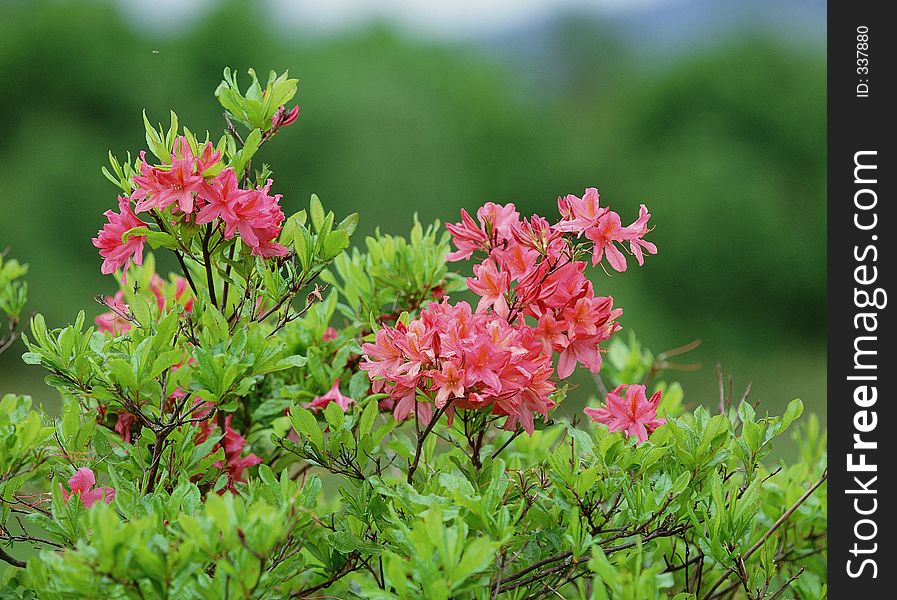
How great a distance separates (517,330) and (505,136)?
326 inches

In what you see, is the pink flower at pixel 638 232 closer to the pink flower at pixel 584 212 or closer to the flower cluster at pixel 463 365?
the pink flower at pixel 584 212

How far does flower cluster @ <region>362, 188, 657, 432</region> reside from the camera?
91 cm

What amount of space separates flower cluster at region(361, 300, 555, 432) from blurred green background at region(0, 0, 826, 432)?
5.94 metres

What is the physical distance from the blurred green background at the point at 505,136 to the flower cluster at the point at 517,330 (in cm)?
590

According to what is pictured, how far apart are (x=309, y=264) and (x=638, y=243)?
35cm

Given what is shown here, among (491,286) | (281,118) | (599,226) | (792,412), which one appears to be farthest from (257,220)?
(792,412)

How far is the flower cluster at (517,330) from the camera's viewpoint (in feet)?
2.97

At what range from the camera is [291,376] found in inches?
50.5

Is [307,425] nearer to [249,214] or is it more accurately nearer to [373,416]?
[373,416]

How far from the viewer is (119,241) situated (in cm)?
99
